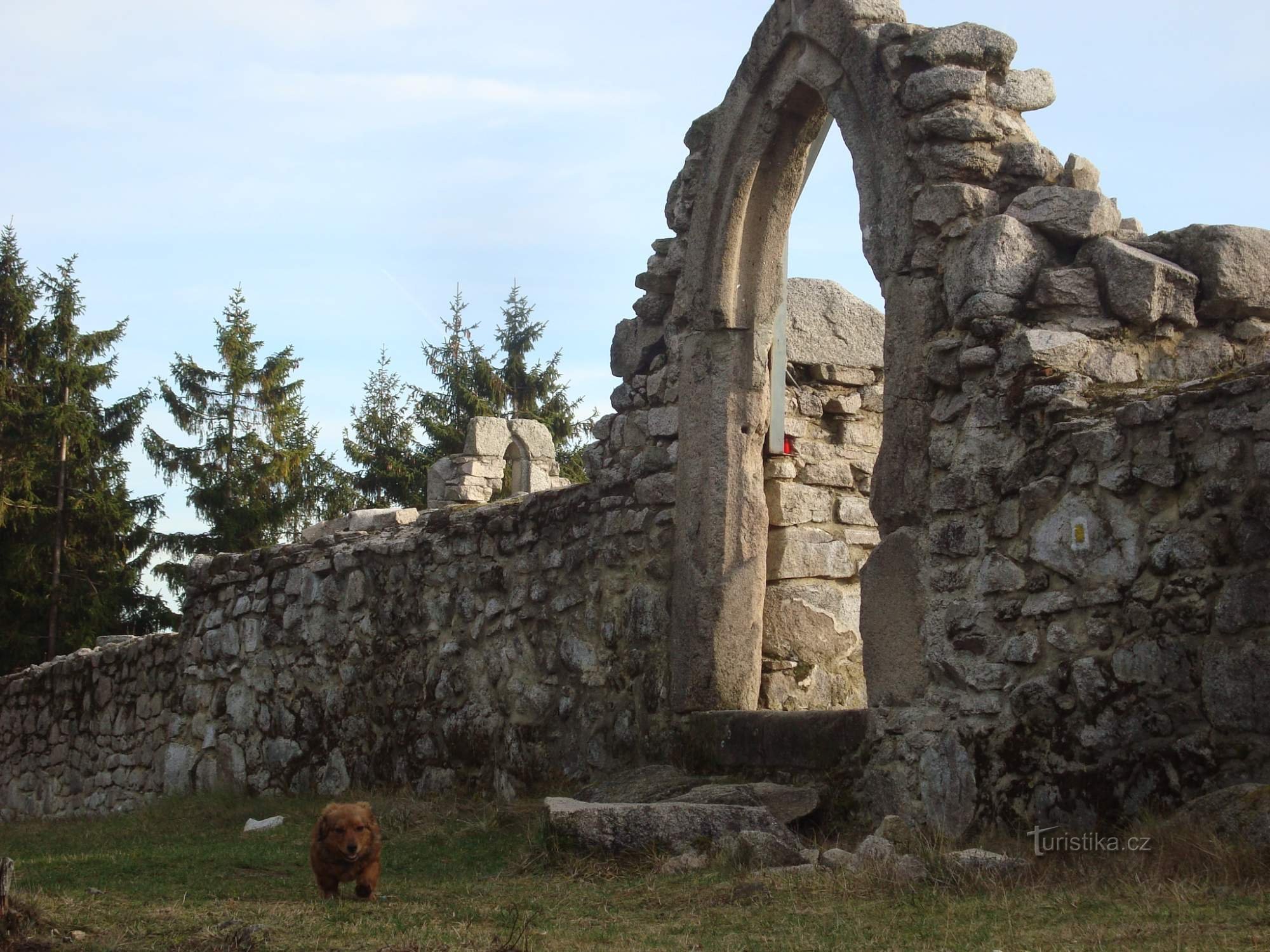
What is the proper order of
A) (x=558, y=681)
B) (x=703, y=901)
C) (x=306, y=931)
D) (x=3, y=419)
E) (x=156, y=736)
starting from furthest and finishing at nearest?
(x=3, y=419)
(x=156, y=736)
(x=558, y=681)
(x=703, y=901)
(x=306, y=931)

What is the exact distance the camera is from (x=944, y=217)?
256 inches

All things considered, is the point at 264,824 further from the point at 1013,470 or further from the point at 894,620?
the point at 1013,470

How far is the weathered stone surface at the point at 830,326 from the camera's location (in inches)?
338

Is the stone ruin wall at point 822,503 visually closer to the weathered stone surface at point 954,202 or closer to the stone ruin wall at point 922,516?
the stone ruin wall at point 922,516

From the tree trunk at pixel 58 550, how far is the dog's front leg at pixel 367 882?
17949mm

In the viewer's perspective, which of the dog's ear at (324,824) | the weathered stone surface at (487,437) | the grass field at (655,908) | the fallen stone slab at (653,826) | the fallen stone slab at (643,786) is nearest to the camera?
the grass field at (655,908)

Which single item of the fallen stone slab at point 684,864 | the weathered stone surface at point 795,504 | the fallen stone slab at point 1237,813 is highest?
the weathered stone surface at point 795,504

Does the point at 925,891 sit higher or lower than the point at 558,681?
lower

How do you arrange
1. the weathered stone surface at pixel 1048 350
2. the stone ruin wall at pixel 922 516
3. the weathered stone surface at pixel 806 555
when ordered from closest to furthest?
the stone ruin wall at pixel 922 516
the weathered stone surface at pixel 1048 350
the weathered stone surface at pixel 806 555

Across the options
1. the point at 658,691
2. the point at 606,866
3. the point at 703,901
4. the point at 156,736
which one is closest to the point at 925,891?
the point at 703,901

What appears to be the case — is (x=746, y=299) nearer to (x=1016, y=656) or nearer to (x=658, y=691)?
(x=658, y=691)

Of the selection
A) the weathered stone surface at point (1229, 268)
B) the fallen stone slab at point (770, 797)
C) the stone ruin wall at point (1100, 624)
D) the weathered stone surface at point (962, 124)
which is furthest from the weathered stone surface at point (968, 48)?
the fallen stone slab at point (770, 797)

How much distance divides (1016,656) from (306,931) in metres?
2.85

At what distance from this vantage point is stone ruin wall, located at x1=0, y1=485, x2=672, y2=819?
841 cm
